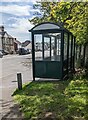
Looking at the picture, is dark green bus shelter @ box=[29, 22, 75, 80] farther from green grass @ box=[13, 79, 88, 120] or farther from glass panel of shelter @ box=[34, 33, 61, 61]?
green grass @ box=[13, 79, 88, 120]

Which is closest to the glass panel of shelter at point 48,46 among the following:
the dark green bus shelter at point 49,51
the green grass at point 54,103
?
the dark green bus shelter at point 49,51

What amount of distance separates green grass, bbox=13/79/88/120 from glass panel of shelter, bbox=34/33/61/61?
3145mm

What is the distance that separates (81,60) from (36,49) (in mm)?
5693

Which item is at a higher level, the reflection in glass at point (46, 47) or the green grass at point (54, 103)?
the reflection in glass at point (46, 47)

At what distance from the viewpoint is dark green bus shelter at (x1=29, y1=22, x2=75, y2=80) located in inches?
444

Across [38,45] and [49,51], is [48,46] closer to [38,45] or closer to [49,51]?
[49,51]

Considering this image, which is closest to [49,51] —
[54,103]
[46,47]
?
[46,47]

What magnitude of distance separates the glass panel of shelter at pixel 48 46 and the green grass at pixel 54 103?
10.3 feet

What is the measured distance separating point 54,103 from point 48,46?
6399 mm

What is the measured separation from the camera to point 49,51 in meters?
12.8

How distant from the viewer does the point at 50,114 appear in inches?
232

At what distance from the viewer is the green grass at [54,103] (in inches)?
229

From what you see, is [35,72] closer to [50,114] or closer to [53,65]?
[53,65]

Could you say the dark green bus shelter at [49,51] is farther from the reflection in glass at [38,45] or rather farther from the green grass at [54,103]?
the green grass at [54,103]
